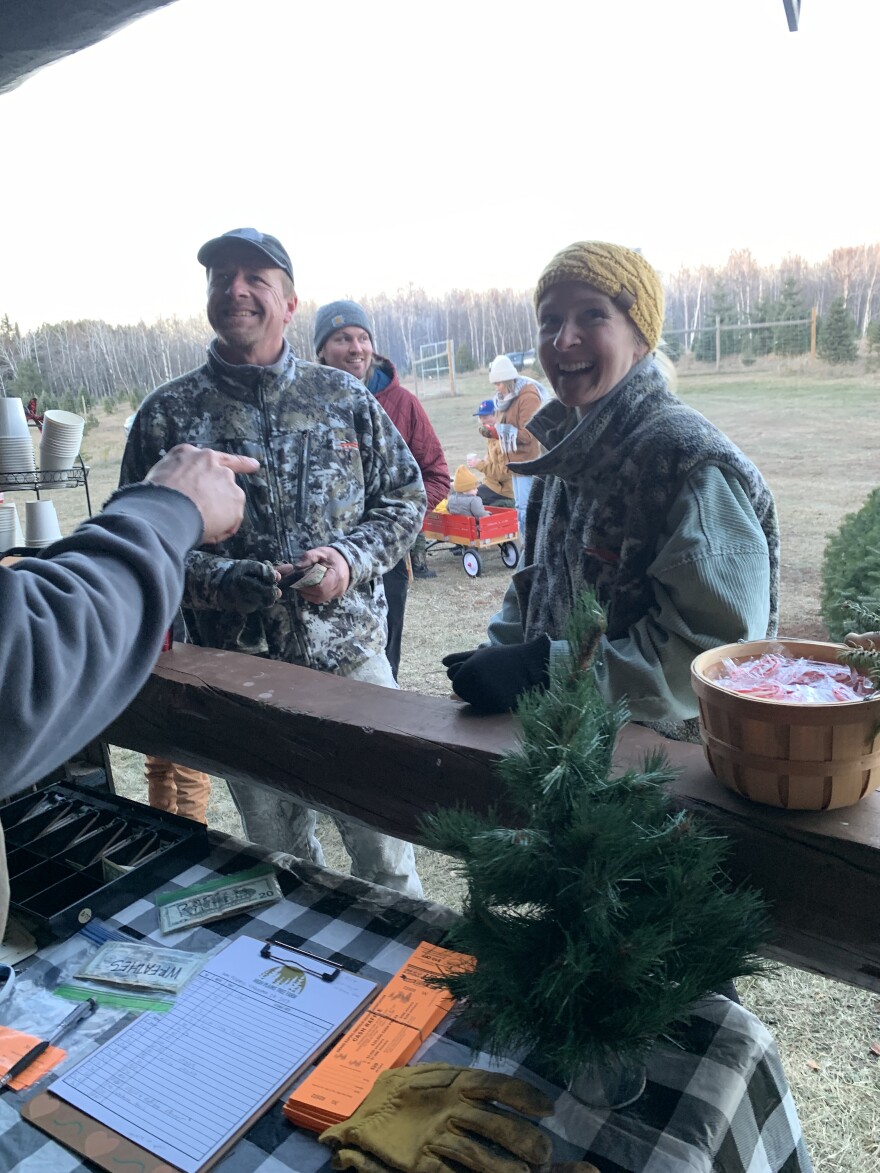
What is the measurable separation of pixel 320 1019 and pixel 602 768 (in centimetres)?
55

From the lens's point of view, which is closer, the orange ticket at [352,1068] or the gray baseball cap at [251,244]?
the orange ticket at [352,1068]

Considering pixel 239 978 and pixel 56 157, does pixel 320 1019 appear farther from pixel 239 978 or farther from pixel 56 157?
pixel 56 157

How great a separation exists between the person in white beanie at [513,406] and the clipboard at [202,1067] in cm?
565

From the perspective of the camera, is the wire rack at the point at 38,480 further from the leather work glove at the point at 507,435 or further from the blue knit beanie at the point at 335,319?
the leather work glove at the point at 507,435

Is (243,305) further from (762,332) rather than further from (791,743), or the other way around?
(762,332)

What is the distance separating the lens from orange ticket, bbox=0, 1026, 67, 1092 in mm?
983

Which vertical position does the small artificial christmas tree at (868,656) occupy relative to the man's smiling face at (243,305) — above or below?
below

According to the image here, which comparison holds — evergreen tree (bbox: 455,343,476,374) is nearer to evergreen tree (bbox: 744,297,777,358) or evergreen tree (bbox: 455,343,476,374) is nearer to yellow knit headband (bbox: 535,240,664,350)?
evergreen tree (bbox: 744,297,777,358)

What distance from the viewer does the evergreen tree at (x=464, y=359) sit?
317 inches

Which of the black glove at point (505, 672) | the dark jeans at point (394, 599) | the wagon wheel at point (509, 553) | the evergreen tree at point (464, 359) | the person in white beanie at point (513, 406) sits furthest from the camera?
the evergreen tree at point (464, 359)

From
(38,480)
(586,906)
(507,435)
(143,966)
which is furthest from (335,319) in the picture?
(507,435)

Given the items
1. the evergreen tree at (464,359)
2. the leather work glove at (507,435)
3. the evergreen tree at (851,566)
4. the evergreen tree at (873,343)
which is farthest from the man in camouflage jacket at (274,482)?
the evergreen tree at (464,359)

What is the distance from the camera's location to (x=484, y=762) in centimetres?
116

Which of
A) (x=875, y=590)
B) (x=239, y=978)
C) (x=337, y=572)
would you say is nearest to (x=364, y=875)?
(x=337, y=572)
